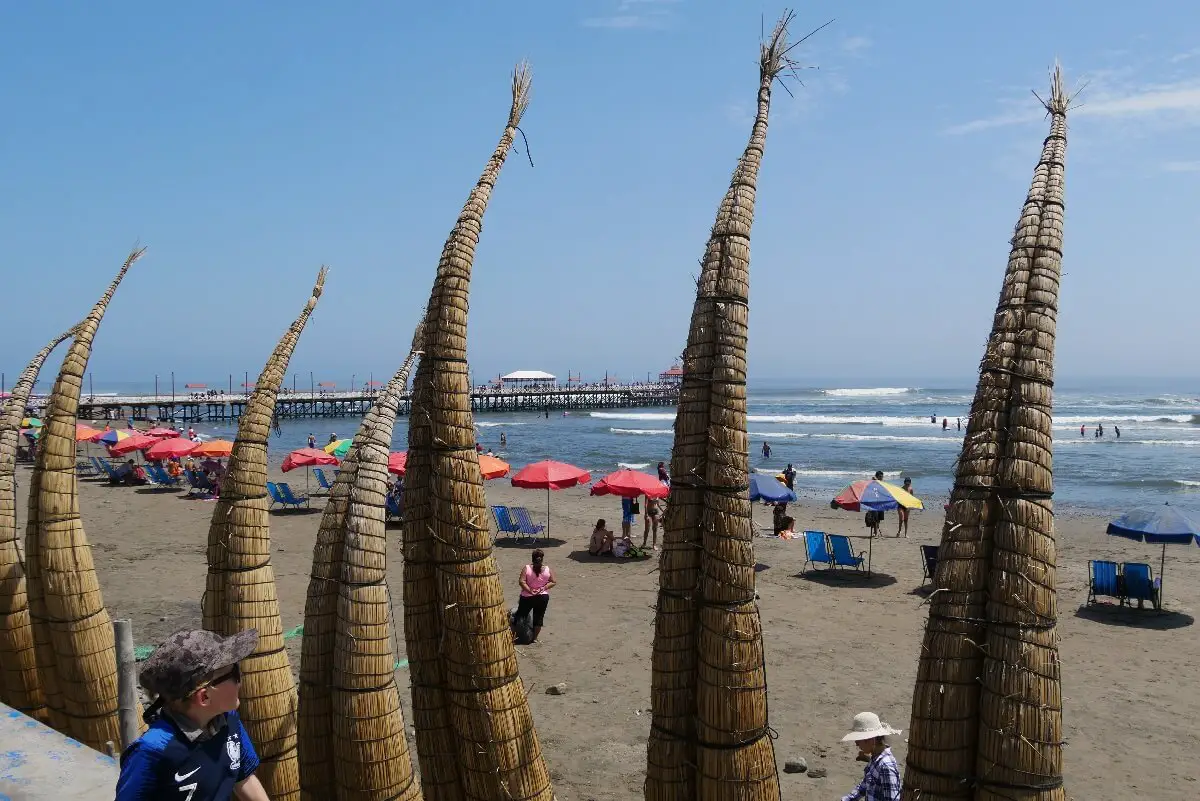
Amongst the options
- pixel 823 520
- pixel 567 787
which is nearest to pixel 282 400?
pixel 823 520

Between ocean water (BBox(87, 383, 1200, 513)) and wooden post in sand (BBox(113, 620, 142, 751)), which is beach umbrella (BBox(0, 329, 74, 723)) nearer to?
wooden post in sand (BBox(113, 620, 142, 751))

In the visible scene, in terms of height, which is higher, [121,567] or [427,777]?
[427,777]

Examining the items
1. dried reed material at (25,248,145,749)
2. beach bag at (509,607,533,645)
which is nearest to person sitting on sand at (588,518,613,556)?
beach bag at (509,607,533,645)

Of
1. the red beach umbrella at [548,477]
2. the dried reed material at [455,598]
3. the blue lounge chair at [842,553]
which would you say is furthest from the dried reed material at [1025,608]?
the red beach umbrella at [548,477]

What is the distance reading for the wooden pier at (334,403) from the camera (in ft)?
191

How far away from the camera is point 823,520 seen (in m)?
21.6

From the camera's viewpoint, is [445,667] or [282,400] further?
[282,400]

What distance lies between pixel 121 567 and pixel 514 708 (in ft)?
42.6

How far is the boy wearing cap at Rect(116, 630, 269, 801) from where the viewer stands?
221 cm

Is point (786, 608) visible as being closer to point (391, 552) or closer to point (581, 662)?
point (581, 662)

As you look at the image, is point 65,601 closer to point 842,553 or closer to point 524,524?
point 842,553

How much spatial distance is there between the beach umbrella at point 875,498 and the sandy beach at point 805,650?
43.3 inches

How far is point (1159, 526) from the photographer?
11594mm

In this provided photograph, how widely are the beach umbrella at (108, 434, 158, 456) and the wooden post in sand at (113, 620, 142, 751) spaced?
20.8 metres
